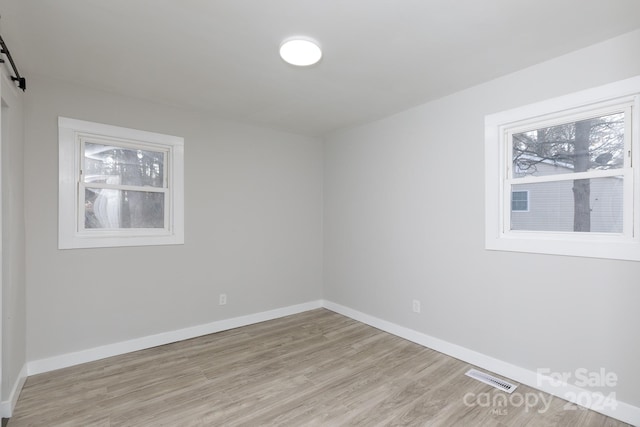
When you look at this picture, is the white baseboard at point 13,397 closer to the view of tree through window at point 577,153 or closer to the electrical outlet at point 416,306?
the electrical outlet at point 416,306

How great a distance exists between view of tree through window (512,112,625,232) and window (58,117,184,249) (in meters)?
3.39

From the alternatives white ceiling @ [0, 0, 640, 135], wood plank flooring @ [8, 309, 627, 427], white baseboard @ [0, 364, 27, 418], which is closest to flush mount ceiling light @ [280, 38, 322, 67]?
white ceiling @ [0, 0, 640, 135]

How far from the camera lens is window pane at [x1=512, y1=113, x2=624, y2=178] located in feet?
7.03

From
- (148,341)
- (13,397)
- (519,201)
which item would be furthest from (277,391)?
(519,201)

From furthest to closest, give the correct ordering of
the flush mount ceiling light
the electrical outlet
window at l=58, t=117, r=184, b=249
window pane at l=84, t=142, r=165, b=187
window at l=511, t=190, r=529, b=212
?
the electrical outlet
window pane at l=84, t=142, r=165, b=187
window at l=58, t=117, r=184, b=249
window at l=511, t=190, r=529, b=212
the flush mount ceiling light

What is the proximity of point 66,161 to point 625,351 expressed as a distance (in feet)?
15.1

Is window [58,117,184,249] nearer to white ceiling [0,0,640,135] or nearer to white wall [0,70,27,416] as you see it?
white wall [0,70,27,416]

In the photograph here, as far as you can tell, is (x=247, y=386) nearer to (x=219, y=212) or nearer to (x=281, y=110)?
(x=219, y=212)

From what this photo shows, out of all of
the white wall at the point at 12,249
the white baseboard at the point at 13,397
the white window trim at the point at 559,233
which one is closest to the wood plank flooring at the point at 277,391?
the white baseboard at the point at 13,397

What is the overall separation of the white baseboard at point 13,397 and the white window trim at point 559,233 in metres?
3.73

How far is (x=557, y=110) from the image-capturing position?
90.4 inches

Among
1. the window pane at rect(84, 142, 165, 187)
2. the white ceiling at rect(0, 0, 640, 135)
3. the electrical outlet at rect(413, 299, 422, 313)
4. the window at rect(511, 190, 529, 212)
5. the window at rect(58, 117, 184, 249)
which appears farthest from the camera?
the electrical outlet at rect(413, 299, 422, 313)

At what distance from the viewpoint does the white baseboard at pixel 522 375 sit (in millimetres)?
2014

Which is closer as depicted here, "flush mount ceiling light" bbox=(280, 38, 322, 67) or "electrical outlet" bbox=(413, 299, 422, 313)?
"flush mount ceiling light" bbox=(280, 38, 322, 67)
